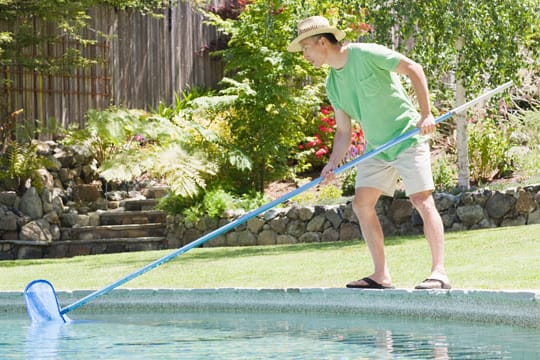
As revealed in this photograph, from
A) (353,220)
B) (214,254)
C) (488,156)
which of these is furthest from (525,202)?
(214,254)

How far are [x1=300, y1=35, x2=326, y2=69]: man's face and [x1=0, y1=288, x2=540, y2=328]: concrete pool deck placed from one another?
131cm

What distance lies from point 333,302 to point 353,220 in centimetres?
618

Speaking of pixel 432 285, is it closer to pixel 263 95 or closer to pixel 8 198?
pixel 263 95

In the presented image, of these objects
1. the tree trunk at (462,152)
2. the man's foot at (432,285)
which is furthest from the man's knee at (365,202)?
the tree trunk at (462,152)

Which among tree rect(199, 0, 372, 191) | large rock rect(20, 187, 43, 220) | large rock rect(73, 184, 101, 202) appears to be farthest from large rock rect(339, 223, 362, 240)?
large rock rect(20, 187, 43, 220)

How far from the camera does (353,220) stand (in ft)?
37.7

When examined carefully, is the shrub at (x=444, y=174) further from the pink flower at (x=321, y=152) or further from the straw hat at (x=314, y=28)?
the straw hat at (x=314, y=28)

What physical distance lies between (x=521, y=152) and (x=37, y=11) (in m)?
6.64

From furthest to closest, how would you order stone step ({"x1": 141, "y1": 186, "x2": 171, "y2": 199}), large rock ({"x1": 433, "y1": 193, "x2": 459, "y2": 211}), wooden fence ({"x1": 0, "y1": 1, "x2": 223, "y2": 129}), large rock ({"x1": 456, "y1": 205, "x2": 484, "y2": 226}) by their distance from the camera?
wooden fence ({"x1": 0, "y1": 1, "x2": 223, "y2": 129}) → stone step ({"x1": 141, "y1": 186, "x2": 171, "y2": 199}) → large rock ({"x1": 433, "y1": 193, "x2": 459, "y2": 211}) → large rock ({"x1": 456, "y1": 205, "x2": 484, "y2": 226})

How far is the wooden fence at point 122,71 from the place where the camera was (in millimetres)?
14453

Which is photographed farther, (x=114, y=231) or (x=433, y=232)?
(x=114, y=231)

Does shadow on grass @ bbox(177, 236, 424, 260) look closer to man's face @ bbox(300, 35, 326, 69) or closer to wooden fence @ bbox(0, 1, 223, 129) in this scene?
man's face @ bbox(300, 35, 326, 69)

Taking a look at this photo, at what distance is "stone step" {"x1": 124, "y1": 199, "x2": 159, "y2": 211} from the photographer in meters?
13.6

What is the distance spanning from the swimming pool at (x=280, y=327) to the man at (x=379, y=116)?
0.38m
